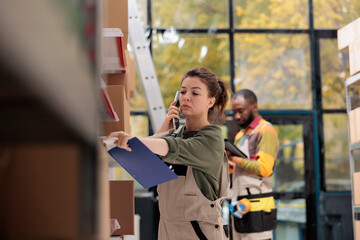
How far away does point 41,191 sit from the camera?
47 centimetres

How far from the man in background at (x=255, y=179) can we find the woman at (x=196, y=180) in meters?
1.25

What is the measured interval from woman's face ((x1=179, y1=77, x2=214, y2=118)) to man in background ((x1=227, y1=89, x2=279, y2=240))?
1252mm

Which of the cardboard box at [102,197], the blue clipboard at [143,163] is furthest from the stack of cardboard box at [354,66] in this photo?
the cardboard box at [102,197]

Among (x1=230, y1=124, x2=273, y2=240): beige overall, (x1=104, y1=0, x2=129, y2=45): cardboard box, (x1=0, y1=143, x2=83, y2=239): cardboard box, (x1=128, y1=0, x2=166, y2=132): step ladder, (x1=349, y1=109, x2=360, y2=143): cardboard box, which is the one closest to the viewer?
(x1=0, y1=143, x2=83, y2=239): cardboard box

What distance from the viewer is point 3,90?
41 centimetres

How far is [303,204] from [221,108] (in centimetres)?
298

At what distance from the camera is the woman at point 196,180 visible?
66.4 inches

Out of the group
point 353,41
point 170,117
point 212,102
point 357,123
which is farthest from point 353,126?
point 170,117

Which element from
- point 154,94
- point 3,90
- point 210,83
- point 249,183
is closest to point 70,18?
point 3,90

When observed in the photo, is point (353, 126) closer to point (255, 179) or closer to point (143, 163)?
point (255, 179)

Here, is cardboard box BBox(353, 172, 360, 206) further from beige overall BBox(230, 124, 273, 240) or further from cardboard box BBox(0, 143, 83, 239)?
cardboard box BBox(0, 143, 83, 239)

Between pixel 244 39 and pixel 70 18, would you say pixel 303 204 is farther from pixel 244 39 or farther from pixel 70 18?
pixel 70 18

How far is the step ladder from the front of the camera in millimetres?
3029

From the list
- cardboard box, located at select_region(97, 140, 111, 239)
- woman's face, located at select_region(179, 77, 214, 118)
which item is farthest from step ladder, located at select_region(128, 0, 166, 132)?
cardboard box, located at select_region(97, 140, 111, 239)
